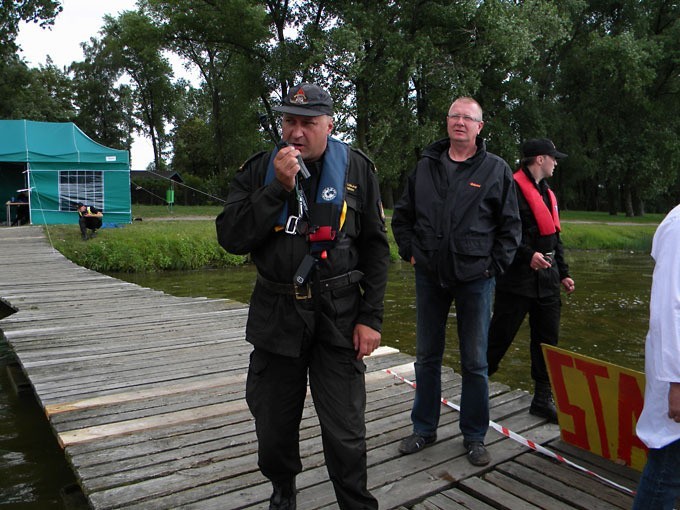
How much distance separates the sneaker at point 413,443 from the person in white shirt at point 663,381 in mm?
1492

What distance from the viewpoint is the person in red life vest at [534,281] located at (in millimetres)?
4258

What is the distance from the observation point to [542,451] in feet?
12.1

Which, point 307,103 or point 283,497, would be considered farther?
point 283,497

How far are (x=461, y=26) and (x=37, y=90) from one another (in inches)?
1213

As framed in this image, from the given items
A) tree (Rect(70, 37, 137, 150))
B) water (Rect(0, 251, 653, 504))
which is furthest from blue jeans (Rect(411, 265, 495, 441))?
tree (Rect(70, 37, 137, 150))

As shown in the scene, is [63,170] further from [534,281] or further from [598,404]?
[598,404]

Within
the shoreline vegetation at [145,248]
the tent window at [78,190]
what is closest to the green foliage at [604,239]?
the shoreline vegetation at [145,248]

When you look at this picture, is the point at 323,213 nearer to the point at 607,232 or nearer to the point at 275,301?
the point at 275,301

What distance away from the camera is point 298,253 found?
2.67m

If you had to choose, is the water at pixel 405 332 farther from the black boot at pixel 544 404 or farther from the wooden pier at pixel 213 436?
the black boot at pixel 544 404

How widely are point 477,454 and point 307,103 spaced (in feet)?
7.61

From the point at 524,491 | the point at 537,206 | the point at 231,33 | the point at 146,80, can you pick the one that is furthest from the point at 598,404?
the point at 146,80

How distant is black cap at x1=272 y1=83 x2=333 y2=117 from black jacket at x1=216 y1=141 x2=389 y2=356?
0.26m

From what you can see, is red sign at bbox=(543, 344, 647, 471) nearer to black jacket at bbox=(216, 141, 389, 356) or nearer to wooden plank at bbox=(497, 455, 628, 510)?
wooden plank at bbox=(497, 455, 628, 510)
